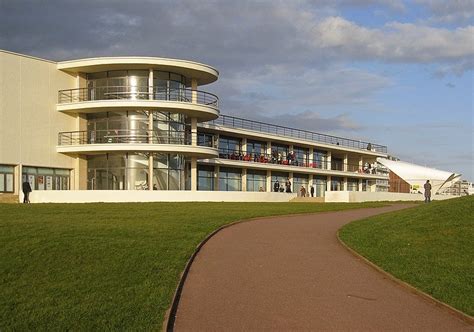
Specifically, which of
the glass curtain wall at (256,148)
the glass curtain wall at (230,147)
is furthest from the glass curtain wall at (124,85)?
the glass curtain wall at (256,148)

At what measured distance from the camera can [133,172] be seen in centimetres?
3941

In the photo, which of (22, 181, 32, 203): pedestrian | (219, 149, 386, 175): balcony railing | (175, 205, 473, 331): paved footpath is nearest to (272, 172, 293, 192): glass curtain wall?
(219, 149, 386, 175): balcony railing

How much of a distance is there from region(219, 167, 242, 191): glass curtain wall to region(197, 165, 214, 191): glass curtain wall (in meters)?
1.36

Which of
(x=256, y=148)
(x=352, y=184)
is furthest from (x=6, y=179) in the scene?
(x=352, y=184)

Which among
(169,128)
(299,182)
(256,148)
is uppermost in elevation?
(169,128)

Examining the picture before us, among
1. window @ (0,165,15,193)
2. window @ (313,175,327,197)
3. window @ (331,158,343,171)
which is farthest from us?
window @ (331,158,343,171)

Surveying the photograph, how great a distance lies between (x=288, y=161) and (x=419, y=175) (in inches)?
1012

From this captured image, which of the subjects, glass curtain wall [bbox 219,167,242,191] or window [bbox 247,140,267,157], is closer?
glass curtain wall [bbox 219,167,242,191]

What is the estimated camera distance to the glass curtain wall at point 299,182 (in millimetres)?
62250

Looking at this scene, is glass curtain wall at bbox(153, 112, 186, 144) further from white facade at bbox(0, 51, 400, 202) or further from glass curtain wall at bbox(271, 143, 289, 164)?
glass curtain wall at bbox(271, 143, 289, 164)

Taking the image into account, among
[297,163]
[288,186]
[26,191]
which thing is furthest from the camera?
[297,163]

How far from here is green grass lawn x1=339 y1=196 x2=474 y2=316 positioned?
10.9 meters

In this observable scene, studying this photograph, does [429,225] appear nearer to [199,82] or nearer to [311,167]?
[199,82]

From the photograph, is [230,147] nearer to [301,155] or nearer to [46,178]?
[301,155]
